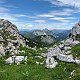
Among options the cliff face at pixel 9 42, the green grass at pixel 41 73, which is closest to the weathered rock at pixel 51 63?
the green grass at pixel 41 73

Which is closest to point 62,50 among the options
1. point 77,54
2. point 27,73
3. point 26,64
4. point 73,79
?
point 77,54

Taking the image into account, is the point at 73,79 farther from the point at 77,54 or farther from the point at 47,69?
the point at 77,54

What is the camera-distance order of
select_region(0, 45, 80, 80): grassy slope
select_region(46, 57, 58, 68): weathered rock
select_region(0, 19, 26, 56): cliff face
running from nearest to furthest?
1. select_region(0, 45, 80, 80): grassy slope
2. select_region(46, 57, 58, 68): weathered rock
3. select_region(0, 19, 26, 56): cliff face

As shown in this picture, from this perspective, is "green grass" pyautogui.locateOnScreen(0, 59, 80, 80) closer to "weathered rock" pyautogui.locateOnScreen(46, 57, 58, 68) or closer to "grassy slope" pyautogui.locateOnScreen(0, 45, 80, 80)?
"grassy slope" pyautogui.locateOnScreen(0, 45, 80, 80)

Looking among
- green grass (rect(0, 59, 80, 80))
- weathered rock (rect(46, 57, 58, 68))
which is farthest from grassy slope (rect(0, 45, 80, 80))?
weathered rock (rect(46, 57, 58, 68))

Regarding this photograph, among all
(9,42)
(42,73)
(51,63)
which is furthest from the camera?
(9,42)

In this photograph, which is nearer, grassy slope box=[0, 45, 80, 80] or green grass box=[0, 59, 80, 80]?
grassy slope box=[0, 45, 80, 80]

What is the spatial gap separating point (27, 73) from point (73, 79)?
10.8 metres

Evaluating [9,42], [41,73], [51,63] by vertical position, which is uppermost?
[9,42]

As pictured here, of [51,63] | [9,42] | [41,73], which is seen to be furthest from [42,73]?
[9,42]

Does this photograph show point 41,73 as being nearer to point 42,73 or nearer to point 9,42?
point 42,73

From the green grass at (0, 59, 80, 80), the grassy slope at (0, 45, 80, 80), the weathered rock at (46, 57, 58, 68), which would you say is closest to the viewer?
the grassy slope at (0, 45, 80, 80)

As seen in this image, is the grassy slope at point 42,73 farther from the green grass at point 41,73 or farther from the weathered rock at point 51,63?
the weathered rock at point 51,63

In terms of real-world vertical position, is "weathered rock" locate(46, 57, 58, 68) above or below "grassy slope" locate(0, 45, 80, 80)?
above
